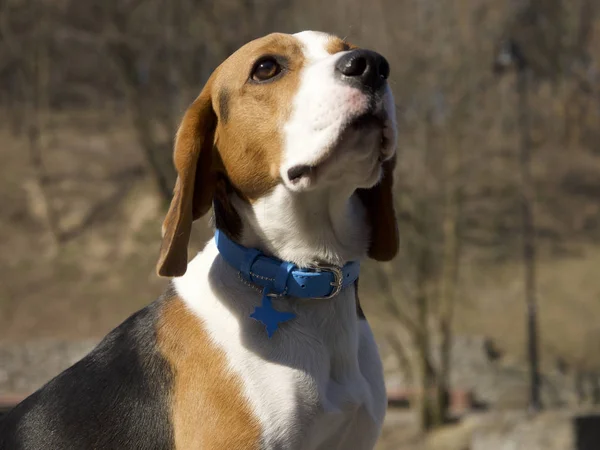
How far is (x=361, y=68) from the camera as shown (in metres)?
2.90

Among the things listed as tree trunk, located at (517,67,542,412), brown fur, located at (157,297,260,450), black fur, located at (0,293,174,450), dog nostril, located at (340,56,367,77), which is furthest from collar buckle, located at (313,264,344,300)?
tree trunk, located at (517,67,542,412)

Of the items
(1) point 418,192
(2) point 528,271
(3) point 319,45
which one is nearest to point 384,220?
(3) point 319,45

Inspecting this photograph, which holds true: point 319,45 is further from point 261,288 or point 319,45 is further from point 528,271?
point 528,271

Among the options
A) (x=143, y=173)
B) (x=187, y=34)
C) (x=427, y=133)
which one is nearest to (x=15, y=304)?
(x=143, y=173)

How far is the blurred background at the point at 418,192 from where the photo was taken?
412 inches

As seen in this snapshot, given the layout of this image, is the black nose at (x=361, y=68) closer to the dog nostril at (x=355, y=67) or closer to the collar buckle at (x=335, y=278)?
the dog nostril at (x=355, y=67)

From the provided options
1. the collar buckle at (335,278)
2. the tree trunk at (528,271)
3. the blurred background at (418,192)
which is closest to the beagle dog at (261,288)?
the collar buckle at (335,278)

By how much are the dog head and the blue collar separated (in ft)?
0.61

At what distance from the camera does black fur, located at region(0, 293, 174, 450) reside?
3055 mm

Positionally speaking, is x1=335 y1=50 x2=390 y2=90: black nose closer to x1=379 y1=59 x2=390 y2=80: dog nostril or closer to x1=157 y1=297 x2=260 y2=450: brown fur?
x1=379 y1=59 x2=390 y2=80: dog nostril

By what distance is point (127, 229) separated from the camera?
2161 centimetres

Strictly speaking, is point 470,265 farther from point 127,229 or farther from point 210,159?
point 210,159

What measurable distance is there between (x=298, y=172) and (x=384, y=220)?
543 mm

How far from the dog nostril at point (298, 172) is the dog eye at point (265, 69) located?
0.40 meters
